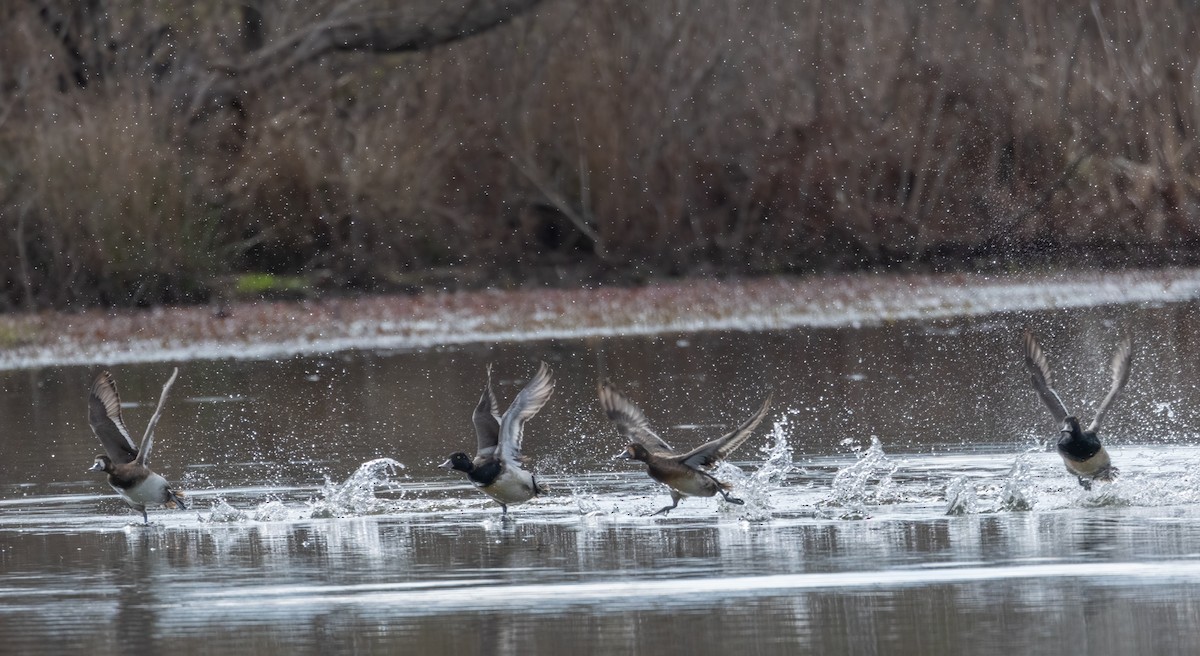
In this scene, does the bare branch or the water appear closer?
the water

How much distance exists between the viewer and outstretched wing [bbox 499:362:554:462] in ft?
38.3

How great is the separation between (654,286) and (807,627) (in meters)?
23.8

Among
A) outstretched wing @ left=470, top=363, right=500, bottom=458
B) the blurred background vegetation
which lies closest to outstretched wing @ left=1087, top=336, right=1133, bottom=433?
outstretched wing @ left=470, top=363, right=500, bottom=458

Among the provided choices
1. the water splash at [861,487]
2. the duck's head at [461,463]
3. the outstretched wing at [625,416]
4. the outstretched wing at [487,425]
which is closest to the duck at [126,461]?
the duck's head at [461,463]

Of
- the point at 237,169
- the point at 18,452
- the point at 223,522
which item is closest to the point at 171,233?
the point at 237,169

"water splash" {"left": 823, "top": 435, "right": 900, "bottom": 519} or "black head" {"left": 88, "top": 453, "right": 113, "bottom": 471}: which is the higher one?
"black head" {"left": 88, "top": 453, "right": 113, "bottom": 471}

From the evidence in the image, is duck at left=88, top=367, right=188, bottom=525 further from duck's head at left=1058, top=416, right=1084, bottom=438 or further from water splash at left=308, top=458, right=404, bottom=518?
duck's head at left=1058, top=416, right=1084, bottom=438

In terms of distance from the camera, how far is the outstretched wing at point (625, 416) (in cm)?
1179

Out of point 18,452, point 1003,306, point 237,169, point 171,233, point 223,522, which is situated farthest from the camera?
point 237,169

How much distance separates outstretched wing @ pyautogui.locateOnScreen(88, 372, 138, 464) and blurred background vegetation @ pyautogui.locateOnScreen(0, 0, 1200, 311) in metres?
18.6

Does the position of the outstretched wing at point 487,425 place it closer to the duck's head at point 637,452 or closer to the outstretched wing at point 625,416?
the outstretched wing at point 625,416

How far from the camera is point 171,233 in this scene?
29844mm

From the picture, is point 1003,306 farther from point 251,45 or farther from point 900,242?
point 251,45

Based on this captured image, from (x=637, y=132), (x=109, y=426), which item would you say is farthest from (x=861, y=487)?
(x=637, y=132)
